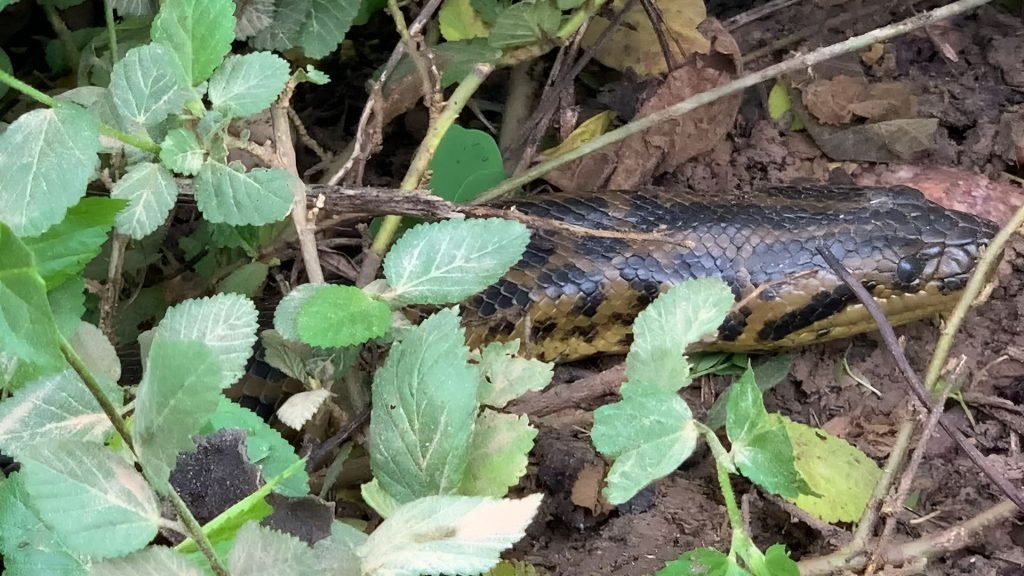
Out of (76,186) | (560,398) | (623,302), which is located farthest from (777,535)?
(76,186)

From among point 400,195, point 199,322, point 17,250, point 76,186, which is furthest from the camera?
point 400,195

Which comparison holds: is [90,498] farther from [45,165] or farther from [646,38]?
[646,38]

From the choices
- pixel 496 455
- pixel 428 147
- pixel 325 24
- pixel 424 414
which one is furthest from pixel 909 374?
pixel 325 24

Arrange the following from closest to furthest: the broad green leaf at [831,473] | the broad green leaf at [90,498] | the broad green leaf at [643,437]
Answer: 1. the broad green leaf at [90,498]
2. the broad green leaf at [643,437]
3. the broad green leaf at [831,473]

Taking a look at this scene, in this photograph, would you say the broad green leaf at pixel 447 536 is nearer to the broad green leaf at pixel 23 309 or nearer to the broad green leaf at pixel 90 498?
the broad green leaf at pixel 90 498

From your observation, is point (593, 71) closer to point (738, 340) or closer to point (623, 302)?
point (623, 302)

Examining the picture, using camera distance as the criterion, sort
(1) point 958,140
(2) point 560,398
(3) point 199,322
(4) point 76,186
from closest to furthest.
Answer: (4) point 76,186 < (3) point 199,322 < (2) point 560,398 < (1) point 958,140

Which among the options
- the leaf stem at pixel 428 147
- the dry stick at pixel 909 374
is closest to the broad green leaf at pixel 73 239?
the leaf stem at pixel 428 147
